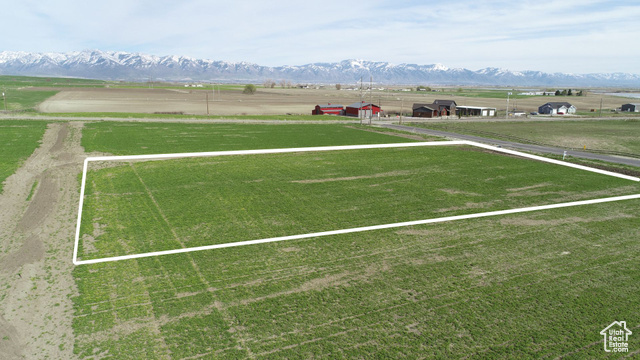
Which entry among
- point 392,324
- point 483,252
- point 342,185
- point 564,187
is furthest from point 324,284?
point 564,187

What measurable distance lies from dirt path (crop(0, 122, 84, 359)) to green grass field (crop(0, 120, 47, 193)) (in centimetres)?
181

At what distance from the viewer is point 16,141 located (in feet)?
150

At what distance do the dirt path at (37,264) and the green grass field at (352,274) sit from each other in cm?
78

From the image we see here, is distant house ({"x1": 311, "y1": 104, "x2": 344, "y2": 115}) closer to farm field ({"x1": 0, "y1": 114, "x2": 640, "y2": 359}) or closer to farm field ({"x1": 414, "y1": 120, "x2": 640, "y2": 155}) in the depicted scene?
farm field ({"x1": 414, "y1": 120, "x2": 640, "y2": 155})

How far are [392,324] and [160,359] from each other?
728cm

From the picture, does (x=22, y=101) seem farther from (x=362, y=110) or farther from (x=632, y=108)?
(x=632, y=108)

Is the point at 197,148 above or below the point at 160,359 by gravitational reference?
above

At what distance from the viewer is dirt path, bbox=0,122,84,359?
38.8ft

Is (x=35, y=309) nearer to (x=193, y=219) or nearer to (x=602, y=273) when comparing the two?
(x=193, y=219)

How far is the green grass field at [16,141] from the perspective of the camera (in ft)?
113

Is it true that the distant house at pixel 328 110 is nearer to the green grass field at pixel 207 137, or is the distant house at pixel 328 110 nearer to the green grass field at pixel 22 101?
the green grass field at pixel 207 137

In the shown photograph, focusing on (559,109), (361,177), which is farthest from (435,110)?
(361,177)

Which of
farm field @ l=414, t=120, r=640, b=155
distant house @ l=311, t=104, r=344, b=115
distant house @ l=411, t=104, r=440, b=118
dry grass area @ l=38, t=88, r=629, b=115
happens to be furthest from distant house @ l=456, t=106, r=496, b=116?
distant house @ l=311, t=104, r=344, b=115

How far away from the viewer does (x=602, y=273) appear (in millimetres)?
16062
